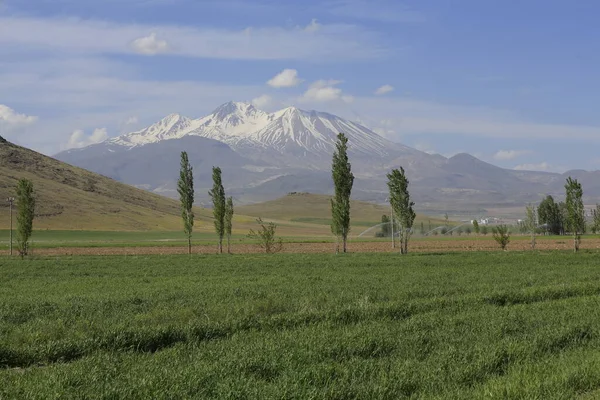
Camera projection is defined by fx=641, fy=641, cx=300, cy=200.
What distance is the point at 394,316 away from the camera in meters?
18.9

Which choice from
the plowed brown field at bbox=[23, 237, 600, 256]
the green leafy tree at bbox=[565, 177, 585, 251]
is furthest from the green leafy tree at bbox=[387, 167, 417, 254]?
the green leafy tree at bbox=[565, 177, 585, 251]

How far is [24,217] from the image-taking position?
6431 cm

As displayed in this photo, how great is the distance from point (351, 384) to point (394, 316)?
830 centimetres

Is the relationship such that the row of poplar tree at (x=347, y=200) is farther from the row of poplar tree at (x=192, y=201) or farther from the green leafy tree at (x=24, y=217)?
the green leafy tree at (x=24, y=217)

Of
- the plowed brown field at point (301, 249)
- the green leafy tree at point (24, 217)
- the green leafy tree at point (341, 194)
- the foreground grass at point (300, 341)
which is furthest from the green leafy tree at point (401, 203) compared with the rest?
the foreground grass at point (300, 341)

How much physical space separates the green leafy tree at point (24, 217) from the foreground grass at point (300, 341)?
3873 centimetres

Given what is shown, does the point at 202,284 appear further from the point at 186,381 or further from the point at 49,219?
the point at 49,219

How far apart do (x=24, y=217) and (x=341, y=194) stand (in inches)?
1269

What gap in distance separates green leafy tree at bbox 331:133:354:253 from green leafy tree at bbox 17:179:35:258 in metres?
30.3

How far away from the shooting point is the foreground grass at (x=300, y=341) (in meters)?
10.7

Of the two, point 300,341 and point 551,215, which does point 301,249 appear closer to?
point 300,341

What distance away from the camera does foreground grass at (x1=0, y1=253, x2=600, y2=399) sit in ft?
35.0

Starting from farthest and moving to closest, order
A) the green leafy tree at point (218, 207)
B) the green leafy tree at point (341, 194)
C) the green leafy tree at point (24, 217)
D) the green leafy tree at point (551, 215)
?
the green leafy tree at point (551, 215) < the green leafy tree at point (218, 207) < the green leafy tree at point (341, 194) < the green leafy tree at point (24, 217)

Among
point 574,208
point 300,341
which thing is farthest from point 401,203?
point 300,341
